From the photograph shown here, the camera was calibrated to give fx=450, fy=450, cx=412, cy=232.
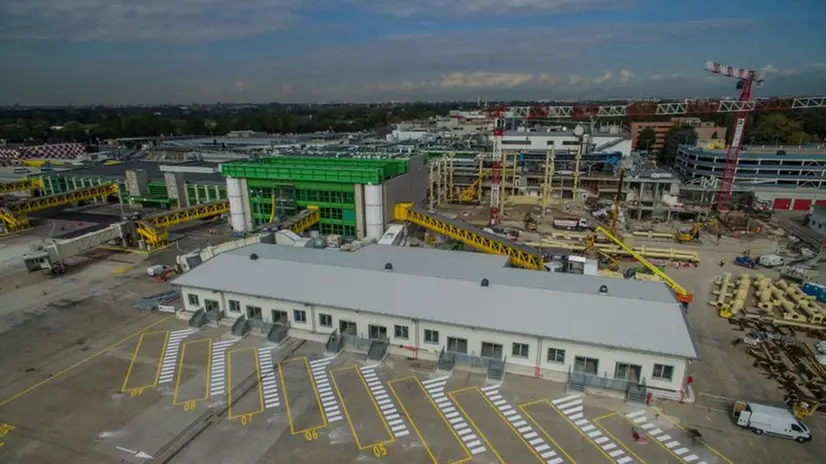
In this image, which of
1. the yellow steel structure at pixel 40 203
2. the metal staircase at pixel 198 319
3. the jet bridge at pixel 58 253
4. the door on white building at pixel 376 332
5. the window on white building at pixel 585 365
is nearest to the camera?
the window on white building at pixel 585 365

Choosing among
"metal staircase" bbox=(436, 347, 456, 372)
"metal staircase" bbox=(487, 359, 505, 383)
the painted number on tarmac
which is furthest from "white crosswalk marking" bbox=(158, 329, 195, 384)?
"metal staircase" bbox=(487, 359, 505, 383)

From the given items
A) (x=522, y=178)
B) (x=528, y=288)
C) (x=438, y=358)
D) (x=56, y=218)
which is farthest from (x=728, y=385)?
(x=56, y=218)

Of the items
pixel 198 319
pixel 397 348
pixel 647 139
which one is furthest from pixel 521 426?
pixel 647 139

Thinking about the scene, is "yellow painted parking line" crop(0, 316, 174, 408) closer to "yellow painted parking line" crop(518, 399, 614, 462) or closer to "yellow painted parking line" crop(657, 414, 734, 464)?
"yellow painted parking line" crop(518, 399, 614, 462)

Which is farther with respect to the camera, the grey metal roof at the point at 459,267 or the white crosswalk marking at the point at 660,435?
the grey metal roof at the point at 459,267

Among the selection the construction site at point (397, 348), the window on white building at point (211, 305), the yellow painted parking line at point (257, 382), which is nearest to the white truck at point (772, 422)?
the construction site at point (397, 348)

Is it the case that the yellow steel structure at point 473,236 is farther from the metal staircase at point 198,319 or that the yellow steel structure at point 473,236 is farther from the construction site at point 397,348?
the metal staircase at point 198,319

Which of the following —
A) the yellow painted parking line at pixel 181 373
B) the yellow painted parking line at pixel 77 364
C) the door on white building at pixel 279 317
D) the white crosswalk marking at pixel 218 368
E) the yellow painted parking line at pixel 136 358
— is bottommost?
the yellow painted parking line at pixel 77 364
